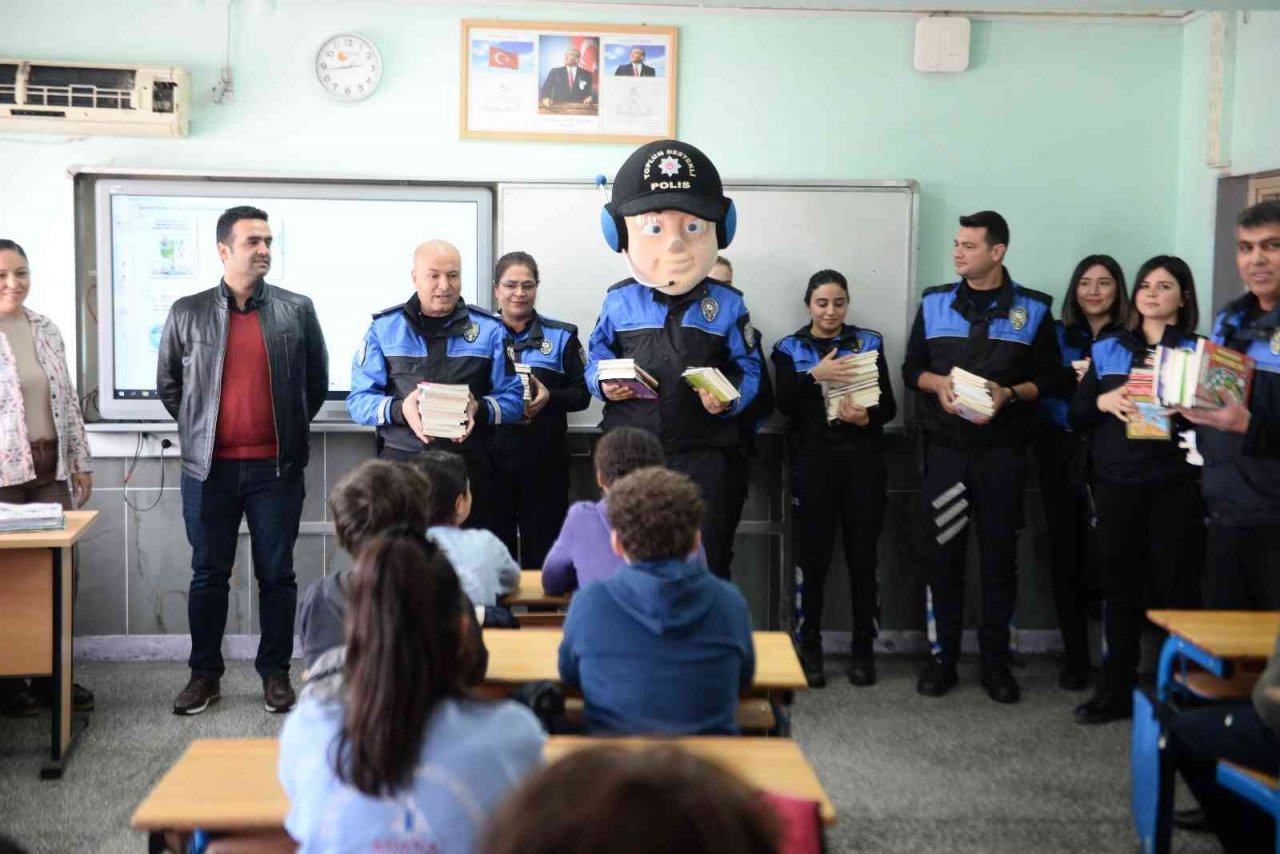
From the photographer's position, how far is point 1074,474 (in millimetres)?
4684

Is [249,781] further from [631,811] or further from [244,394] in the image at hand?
[244,394]

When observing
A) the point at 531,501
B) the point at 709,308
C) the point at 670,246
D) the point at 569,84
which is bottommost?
the point at 531,501

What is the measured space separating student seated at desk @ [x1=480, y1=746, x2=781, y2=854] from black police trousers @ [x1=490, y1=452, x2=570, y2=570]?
13.1 ft

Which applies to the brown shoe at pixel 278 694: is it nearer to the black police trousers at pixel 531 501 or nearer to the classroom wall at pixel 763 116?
the black police trousers at pixel 531 501

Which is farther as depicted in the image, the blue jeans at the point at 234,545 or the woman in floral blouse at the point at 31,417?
the blue jeans at the point at 234,545

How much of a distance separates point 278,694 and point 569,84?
2.72 metres

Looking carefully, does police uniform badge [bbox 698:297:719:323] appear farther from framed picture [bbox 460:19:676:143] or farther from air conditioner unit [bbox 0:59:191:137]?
air conditioner unit [bbox 0:59:191:137]

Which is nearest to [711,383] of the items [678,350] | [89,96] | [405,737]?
[678,350]

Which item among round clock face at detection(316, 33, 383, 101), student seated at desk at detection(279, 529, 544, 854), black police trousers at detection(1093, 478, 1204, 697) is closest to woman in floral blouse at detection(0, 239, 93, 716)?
round clock face at detection(316, 33, 383, 101)

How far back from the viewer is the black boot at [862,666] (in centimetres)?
475

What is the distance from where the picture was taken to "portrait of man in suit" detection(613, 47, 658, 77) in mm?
4980

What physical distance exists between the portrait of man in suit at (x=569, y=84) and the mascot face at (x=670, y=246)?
4.19ft

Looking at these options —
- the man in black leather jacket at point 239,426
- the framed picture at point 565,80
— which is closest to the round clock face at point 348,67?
the framed picture at point 565,80

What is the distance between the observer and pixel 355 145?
4.95m
